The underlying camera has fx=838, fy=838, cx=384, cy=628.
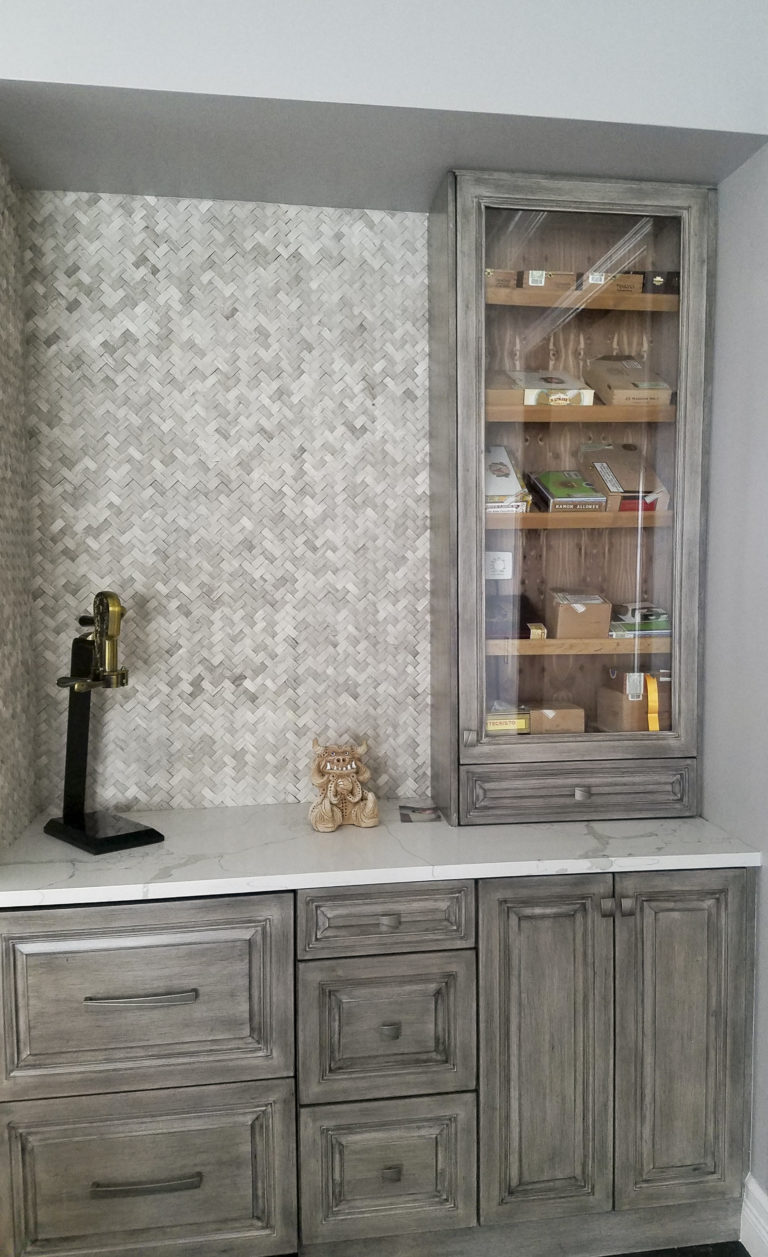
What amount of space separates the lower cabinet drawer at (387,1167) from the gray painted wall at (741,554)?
2.30ft

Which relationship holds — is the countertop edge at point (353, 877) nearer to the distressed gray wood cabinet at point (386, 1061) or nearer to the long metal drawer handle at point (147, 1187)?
the distressed gray wood cabinet at point (386, 1061)

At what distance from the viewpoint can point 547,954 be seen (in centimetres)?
190

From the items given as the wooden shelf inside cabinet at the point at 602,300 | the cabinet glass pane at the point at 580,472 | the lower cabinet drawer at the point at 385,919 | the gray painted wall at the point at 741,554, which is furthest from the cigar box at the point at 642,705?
the wooden shelf inside cabinet at the point at 602,300

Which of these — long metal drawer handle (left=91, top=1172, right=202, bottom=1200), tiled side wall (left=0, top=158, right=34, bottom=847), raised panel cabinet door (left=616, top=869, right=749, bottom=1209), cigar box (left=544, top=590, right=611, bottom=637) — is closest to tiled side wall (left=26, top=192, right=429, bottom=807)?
tiled side wall (left=0, top=158, right=34, bottom=847)

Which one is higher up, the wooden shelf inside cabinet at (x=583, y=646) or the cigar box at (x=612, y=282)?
the cigar box at (x=612, y=282)

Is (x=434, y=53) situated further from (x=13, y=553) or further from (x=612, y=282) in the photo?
(x=13, y=553)

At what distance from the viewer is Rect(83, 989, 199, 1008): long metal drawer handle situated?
1.78m

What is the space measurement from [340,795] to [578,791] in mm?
609

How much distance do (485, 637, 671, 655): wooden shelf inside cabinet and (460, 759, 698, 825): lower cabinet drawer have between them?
11.3 inches

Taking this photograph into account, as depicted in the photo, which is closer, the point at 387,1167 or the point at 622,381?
the point at 387,1167

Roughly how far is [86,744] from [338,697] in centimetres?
69

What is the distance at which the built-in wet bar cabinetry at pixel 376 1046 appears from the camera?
5.81 ft

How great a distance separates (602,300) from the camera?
7.01ft

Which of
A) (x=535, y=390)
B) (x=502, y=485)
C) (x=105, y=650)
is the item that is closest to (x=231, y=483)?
(x=105, y=650)
